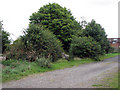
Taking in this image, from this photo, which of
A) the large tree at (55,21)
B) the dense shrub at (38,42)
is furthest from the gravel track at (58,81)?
the large tree at (55,21)

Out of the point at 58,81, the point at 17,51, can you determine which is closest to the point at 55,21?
the point at 17,51

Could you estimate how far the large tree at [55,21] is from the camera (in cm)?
2166

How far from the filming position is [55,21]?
21406 millimetres

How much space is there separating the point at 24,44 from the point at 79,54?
27.2ft

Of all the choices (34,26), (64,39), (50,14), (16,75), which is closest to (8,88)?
(16,75)

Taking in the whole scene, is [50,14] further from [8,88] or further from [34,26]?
[8,88]

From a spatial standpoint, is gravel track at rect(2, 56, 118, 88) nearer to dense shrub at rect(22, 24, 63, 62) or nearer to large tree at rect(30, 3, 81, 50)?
dense shrub at rect(22, 24, 63, 62)

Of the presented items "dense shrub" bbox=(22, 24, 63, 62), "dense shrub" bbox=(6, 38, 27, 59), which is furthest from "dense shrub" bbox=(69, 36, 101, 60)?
"dense shrub" bbox=(6, 38, 27, 59)

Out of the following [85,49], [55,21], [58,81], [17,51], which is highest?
[55,21]

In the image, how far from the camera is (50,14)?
2280 cm

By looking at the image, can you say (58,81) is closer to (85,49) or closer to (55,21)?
(85,49)

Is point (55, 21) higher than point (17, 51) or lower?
higher

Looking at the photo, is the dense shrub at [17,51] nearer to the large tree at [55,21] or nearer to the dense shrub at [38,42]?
the dense shrub at [38,42]

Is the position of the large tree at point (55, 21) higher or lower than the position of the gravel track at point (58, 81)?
higher
